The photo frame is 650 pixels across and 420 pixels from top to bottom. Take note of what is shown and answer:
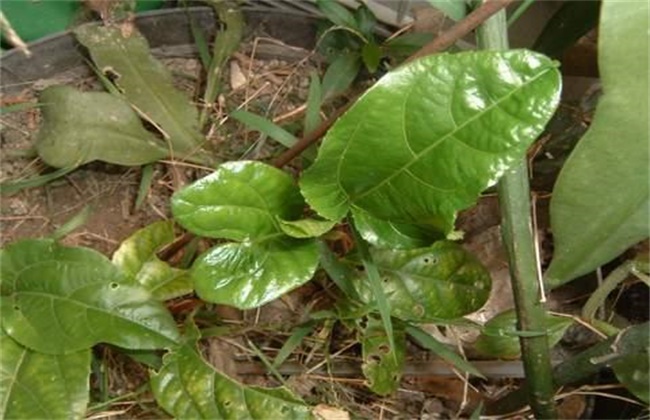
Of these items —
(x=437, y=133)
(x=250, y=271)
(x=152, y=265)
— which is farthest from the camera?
(x=152, y=265)

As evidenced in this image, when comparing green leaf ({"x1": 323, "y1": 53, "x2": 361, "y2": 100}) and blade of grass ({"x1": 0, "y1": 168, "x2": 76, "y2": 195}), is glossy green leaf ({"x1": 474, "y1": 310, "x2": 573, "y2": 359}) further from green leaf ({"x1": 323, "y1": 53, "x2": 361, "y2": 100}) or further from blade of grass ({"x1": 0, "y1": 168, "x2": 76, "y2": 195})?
blade of grass ({"x1": 0, "y1": 168, "x2": 76, "y2": 195})

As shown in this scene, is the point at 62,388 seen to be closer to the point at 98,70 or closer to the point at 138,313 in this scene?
the point at 138,313

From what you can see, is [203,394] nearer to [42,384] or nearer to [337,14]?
[42,384]

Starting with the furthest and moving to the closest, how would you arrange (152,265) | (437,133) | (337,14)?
(337,14)
(152,265)
(437,133)

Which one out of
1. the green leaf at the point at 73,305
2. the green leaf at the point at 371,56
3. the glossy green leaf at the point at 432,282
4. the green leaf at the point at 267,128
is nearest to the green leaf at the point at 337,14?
the green leaf at the point at 371,56

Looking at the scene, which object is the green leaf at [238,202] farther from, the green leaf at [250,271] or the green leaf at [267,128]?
the green leaf at [267,128]

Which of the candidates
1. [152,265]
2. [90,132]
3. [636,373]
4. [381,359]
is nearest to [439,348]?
[381,359]

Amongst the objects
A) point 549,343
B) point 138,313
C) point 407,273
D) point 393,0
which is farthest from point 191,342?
point 393,0
